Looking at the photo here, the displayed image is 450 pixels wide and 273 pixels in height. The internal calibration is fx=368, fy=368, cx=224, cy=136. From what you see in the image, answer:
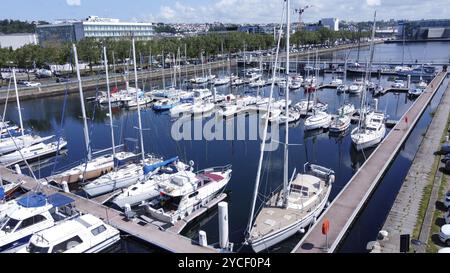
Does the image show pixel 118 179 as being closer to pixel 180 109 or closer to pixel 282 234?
pixel 282 234

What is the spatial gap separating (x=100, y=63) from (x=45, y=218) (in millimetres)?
83326

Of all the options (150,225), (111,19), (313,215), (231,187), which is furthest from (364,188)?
(111,19)

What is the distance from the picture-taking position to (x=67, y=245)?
1858 centimetres

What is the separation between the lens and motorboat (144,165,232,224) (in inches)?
886

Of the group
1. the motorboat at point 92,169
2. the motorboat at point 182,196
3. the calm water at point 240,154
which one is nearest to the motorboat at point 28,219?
the calm water at point 240,154

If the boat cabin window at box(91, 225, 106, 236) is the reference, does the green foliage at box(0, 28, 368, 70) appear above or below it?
above

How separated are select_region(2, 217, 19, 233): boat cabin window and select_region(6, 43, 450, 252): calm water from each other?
5.99 m

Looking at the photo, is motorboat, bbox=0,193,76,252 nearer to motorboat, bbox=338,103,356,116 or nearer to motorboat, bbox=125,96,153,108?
motorboat, bbox=338,103,356,116

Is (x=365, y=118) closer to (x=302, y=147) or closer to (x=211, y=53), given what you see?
(x=302, y=147)

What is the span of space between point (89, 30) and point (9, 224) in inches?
5515

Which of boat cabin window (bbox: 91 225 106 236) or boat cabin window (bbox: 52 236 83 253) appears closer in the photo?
boat cabin window (bbox: 52 236 83 253)

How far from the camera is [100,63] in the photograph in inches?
3831

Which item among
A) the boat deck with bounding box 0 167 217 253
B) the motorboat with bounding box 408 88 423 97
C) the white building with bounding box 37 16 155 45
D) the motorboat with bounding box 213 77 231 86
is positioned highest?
the white building with bounding box 37 16 155 45

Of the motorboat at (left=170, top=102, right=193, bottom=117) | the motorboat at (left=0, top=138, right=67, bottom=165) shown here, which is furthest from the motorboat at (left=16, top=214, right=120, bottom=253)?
the motorboat at (left=170, top=102, right=193, bottom=117)
